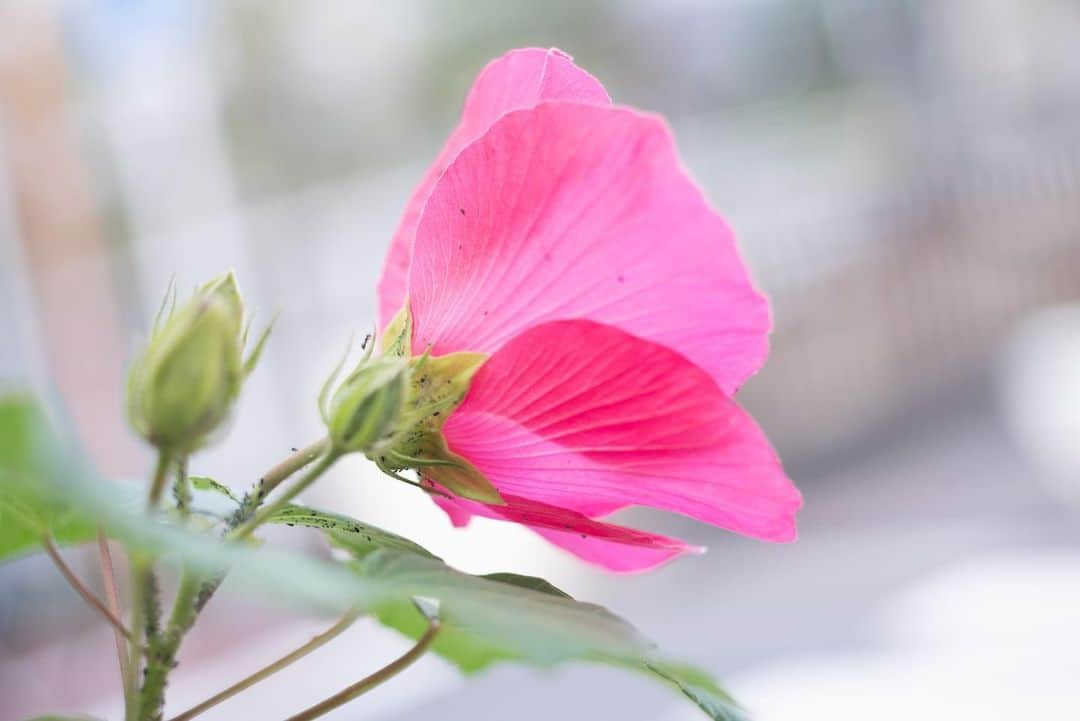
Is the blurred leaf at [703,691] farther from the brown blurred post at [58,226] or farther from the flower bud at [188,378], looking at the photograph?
the brown blurred post at [58,226]

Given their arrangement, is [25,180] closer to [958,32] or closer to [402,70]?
[402,70]

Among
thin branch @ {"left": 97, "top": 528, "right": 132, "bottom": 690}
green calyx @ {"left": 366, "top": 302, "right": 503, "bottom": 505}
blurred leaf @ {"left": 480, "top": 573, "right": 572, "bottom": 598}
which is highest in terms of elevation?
green calyx @ {"left": 366, "top": 302, "right": 503, "bottom": 505}

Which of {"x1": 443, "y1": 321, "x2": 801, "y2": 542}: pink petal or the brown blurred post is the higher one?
the brown blurred post

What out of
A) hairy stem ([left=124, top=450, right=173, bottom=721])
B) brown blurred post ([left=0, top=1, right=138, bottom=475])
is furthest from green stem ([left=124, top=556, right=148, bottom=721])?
brown blurred post ([left=0, top=1, right=138, bottom=475])

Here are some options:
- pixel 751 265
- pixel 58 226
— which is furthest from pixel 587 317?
pixel 751 265

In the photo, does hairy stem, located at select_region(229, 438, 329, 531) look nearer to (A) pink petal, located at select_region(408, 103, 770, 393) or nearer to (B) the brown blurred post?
(A) pink petal, located at select_region(408, 103, 770, 393)

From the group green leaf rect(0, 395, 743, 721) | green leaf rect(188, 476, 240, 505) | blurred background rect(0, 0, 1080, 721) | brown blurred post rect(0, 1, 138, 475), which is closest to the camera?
green leaf rect(0, 395, 743, 721)

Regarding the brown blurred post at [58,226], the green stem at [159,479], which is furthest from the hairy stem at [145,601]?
the brown blurred post at [58,226]
